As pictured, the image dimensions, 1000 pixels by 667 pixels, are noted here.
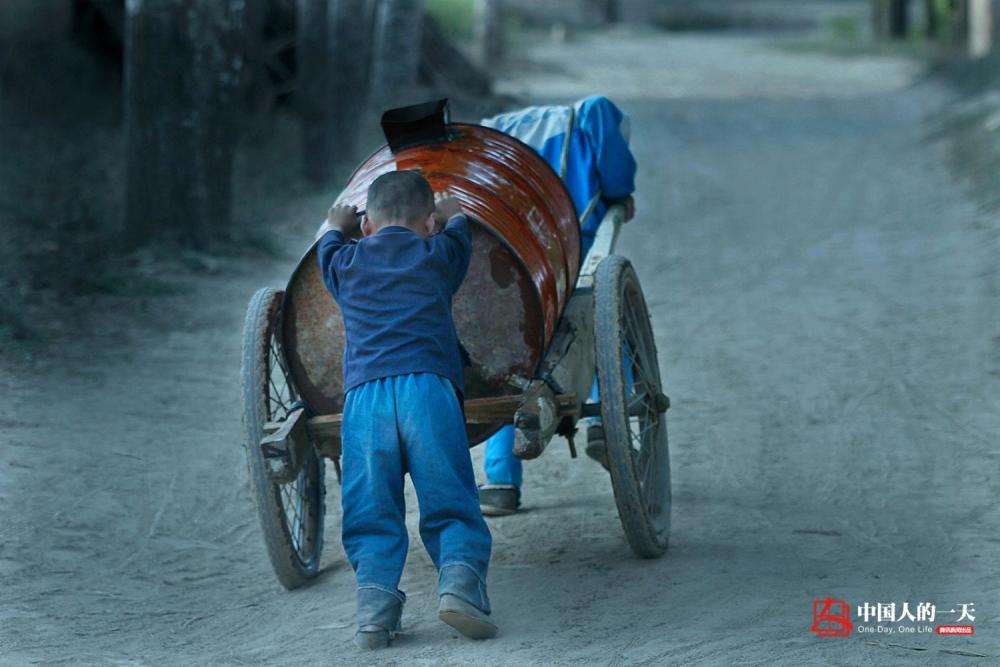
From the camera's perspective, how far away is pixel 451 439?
4238 millimetres

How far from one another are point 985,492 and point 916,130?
32.0ft

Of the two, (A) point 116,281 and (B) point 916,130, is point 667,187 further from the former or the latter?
(A) point 116,281

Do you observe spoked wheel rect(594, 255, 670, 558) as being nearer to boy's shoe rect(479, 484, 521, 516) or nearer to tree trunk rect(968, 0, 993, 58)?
boy's shoe rect(479, 484, 521, 516)

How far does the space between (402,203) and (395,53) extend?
10762 millimetres

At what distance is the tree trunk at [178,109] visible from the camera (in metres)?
9.53

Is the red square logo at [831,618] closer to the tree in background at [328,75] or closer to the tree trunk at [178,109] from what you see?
the tree trunk at [178,109]

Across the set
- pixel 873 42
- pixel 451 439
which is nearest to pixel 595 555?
pixel 451 439

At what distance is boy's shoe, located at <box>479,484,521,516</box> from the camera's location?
18.5 feet

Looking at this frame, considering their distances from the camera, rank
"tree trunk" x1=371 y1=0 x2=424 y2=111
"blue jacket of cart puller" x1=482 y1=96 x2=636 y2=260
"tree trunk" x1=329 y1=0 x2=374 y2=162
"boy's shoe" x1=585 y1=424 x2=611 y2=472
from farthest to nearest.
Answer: "tree trunk" x1=371 y1=0 x2=424 y2=111, "tree trunk" x1=329 y1=0 x2=374 y2=162, "blue jacket of cart puller" x1=482 y1=96 x2=636 y2=260, "boy's shoe" x1=585 y1=424 x2=611 y2=472

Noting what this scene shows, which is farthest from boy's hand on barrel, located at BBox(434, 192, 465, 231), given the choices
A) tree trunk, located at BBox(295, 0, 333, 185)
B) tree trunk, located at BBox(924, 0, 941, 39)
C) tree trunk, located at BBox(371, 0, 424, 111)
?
tree trunk, located at BBox(924, 0, 941, 39)

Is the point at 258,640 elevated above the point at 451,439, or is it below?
below

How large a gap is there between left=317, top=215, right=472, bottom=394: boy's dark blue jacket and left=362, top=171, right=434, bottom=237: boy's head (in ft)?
0.13

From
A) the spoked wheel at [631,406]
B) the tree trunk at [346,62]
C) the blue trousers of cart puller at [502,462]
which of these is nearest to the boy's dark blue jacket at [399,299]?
the spoked wheel at [631,406]

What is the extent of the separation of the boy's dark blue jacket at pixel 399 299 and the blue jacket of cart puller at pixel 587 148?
5.46 ft
